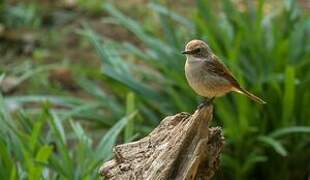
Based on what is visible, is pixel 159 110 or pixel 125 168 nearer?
pixel 125 168

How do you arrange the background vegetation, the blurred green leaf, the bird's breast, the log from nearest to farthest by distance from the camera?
the log, the bird's breast, the blurred green leaf, the background vegetation

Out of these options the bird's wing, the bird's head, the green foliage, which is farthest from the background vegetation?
the bird's head

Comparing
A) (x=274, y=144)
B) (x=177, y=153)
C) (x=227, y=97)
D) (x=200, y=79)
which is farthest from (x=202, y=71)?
(x=227, y=97)

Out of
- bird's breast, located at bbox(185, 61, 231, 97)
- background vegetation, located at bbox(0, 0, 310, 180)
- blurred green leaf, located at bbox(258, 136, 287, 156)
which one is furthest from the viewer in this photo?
background vegetation, located at bbox(0, 0, 310, 180)

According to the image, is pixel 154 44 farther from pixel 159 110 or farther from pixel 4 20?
pixel 4 20

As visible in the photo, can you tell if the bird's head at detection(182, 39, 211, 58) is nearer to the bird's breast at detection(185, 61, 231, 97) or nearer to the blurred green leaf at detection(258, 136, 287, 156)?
the bird's breast at detection(185, 61, 231, 97)

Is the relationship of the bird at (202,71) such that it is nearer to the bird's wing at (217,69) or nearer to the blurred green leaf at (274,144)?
the bird's wing at (217,69)

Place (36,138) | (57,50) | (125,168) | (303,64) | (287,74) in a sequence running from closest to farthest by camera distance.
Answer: (125,168) → (36,138) → (287,74) → (303,64) → (57,50)

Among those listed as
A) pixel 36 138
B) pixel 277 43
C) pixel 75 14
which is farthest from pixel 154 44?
pixel 75 14

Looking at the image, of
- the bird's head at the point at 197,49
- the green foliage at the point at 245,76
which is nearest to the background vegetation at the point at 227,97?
the green foliage at the point at 245,76
